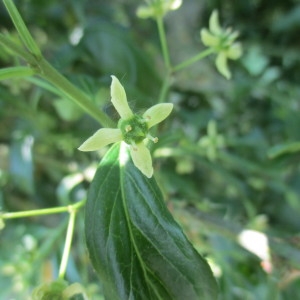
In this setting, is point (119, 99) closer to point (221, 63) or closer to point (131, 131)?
point (131, 131)

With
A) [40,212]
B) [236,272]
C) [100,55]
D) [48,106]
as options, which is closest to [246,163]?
[236,272]

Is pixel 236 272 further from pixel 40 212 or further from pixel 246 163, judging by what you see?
pixel 40 212

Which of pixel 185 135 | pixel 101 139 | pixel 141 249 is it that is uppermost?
pixel 185 135

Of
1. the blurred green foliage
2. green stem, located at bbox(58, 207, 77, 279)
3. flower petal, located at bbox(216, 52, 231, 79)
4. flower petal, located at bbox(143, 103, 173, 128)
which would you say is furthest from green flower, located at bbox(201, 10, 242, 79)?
green stem, located at bbox(58, 207, 77, 279)

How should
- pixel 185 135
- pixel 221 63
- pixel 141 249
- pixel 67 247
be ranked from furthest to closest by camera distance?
pixel 185 135 < pixel 221 63 < pixel 67 247 < pixel 141 249

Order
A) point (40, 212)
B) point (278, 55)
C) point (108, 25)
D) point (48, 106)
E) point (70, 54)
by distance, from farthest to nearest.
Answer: point (278, 55)
point (48, 106)
point (108, 25)
point (70, 54)
point (40, 212)

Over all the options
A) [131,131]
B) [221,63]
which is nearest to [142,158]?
[131,131]

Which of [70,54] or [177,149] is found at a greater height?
[70,54]

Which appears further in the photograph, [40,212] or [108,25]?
[108,25]
